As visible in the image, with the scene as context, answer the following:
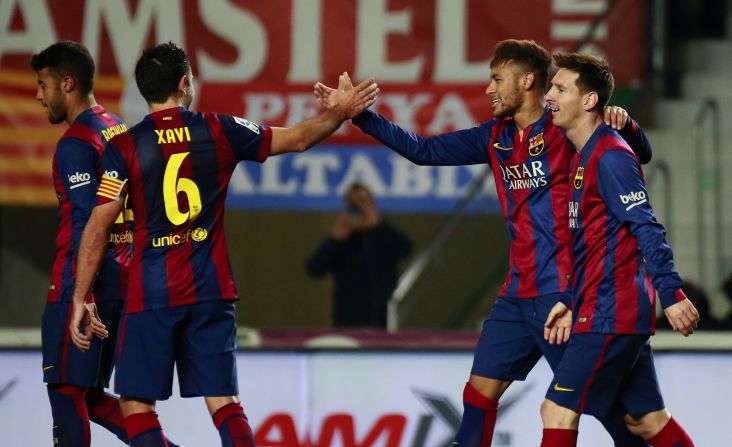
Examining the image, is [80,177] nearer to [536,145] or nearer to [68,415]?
[68,415]

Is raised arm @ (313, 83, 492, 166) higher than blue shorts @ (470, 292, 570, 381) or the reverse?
higher

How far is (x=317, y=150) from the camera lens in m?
9.02

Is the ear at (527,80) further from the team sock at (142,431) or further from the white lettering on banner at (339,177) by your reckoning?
the white lettering on banner at (339,177)

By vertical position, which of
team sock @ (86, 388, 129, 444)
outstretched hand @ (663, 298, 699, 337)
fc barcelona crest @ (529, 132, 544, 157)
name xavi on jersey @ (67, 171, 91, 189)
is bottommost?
team sock @ (86, 388, 129, 444)

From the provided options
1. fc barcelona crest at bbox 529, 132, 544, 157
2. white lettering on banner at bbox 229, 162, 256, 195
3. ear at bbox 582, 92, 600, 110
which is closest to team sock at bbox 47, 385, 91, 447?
fc barcelona crest at bbox 529, 132, 544, 157

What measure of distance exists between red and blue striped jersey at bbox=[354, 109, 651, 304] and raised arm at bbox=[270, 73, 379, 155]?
493 millimetres

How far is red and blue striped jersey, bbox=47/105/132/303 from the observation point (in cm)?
562

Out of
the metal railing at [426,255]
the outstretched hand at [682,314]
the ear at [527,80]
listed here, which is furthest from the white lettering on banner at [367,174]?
the outstretched hand at [682,314]

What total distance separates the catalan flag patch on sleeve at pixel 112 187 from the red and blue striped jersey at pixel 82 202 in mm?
406

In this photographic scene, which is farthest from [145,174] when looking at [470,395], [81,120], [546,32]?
[546,32]

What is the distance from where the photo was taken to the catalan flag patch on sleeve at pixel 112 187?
5223mm

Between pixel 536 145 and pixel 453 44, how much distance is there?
3.55 m

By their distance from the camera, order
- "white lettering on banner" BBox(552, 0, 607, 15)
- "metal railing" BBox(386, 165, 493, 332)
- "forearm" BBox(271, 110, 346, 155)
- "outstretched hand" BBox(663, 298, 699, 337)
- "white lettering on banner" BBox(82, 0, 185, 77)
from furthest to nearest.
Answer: "white lettering on banner" BBox(82, 0, 185, 77) < "white lettering on banner" BBox(552, 0, 607, 15) < "metal railing" BBox(386, 165, 493, 332) < "forearm" BBox(271, 110, 346, 155) < "outstretched hand" BBox(663, 298, 699, 337)

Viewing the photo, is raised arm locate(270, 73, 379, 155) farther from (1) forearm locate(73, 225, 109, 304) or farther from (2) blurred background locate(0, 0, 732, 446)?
(2) blurred background locate(0, 0, 732, 446)
